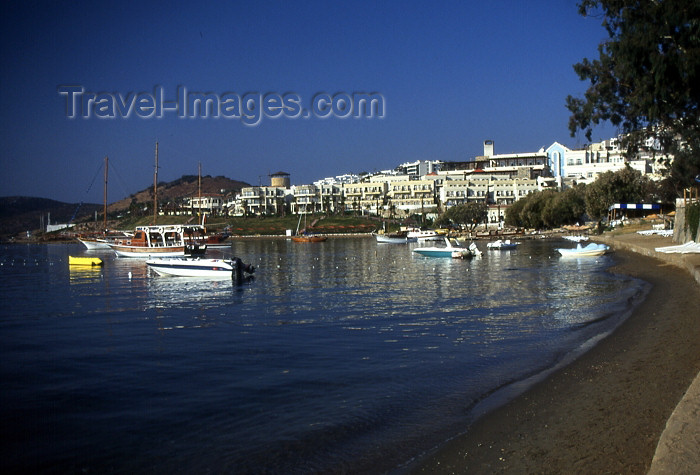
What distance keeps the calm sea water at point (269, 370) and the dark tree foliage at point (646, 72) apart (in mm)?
7362

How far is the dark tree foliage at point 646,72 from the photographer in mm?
19156

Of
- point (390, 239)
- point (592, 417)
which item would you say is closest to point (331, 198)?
point (390, 239)

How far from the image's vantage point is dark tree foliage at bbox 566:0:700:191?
19156 mm

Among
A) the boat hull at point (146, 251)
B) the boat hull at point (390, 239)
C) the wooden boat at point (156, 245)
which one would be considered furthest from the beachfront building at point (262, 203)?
the boat hull at point (146, 251)

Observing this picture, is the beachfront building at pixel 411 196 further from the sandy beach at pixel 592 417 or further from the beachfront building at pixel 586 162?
the sandy beach at pixel 592 417

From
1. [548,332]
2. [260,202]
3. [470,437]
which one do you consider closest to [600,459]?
[470,437]

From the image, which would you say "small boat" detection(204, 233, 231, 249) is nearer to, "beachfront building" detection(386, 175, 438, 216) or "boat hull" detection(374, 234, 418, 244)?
"boat hull" detection(374, 234, 418, 244)

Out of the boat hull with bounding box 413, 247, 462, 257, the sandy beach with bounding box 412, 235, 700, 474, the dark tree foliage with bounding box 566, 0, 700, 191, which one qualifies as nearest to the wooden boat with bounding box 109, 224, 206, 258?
the boat hull with bounding box 413, 247, 462, 257

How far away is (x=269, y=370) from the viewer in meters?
13.1

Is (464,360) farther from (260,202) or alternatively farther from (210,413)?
(260,202)

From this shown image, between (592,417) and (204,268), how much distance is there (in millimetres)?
29950

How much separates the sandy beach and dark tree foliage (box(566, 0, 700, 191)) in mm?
9357

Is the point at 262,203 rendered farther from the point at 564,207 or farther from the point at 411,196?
the point at 564,207

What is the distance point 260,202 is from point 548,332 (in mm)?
183382
